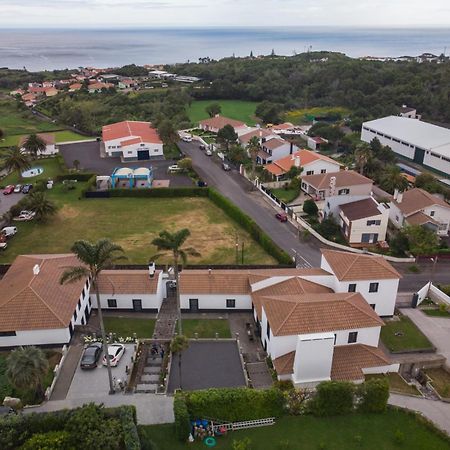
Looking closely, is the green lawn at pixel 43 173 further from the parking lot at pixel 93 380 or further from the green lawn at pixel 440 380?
the green lawn at pixel 440 380

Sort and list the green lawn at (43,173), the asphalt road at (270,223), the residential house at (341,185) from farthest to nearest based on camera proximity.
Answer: the green lawn at (43,173) → the residential house at (341,185) → the asphalt road at (270,223)

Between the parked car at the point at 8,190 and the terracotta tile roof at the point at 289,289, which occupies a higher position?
the terracotta tile roof at the point at 289,289

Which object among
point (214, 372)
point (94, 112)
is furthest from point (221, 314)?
point (94, 112)

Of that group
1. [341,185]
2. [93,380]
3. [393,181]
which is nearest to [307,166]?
[341,185]

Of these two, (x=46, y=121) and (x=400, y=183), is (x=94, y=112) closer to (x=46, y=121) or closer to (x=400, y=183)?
(x=46, y=121)

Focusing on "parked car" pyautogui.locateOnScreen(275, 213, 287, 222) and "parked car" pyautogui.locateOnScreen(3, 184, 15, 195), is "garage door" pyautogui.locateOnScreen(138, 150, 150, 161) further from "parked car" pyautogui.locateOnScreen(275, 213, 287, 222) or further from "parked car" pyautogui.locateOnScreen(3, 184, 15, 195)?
"parked car" pyautogui.locateOnScreen(275, 213, 287, 222)

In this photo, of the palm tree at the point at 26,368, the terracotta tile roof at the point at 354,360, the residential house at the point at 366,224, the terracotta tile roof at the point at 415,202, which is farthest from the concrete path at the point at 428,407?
the terracotta tile roof at the point at 415,202

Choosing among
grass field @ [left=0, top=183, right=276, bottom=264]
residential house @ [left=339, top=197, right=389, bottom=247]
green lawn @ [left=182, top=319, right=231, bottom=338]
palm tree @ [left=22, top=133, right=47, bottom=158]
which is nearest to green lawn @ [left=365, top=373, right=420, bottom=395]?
green lawn @ [left=182, top=319, right=231, bottom=338]
